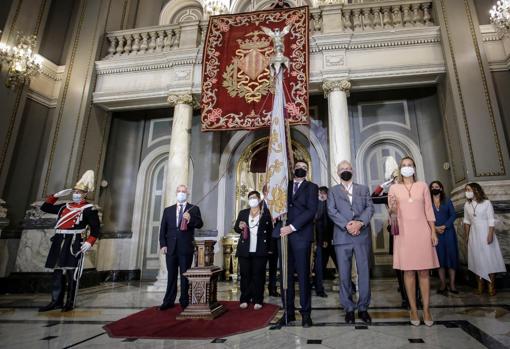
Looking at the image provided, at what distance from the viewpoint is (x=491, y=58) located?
5676 mm

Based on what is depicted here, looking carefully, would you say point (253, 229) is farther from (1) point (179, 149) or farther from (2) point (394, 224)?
(1) point (179, 149)

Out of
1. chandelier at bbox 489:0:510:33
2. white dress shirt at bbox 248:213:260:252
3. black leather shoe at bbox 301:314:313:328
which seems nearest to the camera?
black leather shoe at bbox 301:314:313:328

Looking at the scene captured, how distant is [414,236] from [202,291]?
2019 millimetres

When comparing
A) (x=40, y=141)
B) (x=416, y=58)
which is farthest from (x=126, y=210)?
(x=416, y=58)

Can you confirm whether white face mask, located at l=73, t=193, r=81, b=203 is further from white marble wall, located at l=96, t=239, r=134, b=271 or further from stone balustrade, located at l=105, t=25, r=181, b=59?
stone balustrade, located at l=105, t=25, r=181, b=59

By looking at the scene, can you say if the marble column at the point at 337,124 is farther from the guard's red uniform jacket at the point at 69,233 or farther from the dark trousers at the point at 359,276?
the guard's red uniform jacket at the point at 69,233

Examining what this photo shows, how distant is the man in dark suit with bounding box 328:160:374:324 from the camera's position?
2736 mm

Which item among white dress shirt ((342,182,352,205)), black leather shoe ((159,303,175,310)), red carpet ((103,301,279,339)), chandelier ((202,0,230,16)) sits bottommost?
red carpet ((103,301,279,339))

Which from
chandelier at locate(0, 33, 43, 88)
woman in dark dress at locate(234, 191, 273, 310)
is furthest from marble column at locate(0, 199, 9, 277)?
woman in dark dress at locate(234, 191, 273, 310)

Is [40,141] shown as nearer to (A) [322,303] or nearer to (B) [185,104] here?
(B) [185,104]

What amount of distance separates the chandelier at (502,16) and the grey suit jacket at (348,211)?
14.2 feet

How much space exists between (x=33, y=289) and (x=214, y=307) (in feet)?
13.2

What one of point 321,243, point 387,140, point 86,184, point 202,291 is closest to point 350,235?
point 202,291

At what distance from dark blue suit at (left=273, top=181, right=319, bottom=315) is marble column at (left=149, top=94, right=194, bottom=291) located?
342 cm
